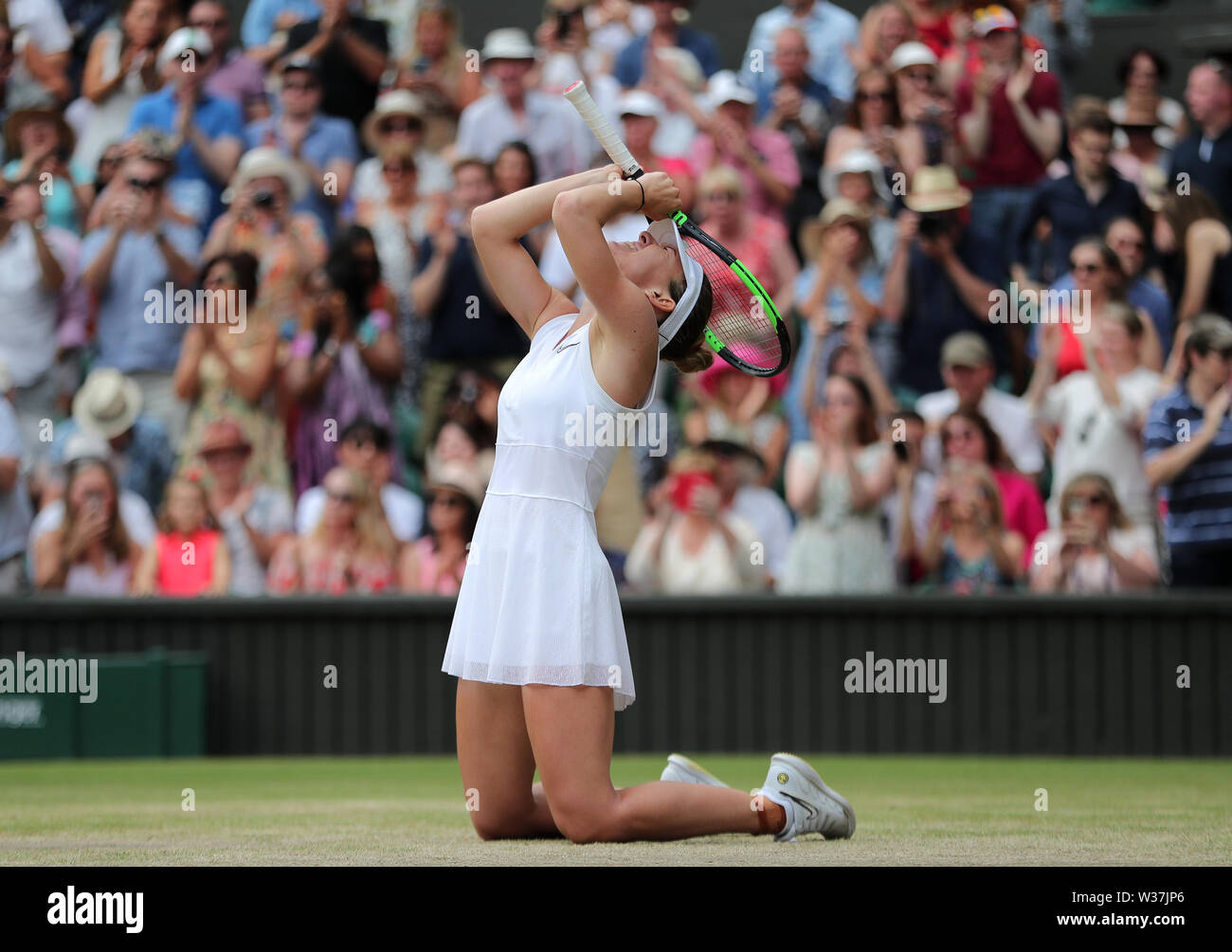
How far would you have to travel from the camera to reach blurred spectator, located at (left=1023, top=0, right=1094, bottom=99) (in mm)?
11523

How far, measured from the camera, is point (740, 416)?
33.2 feet

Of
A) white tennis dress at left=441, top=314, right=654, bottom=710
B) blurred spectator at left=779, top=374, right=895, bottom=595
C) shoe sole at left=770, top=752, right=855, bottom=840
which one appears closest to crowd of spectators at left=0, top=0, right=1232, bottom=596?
blurred spectator at left=779, top=374, right=895, bottom=595

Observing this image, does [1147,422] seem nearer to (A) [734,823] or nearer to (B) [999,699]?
(B) [999,699]

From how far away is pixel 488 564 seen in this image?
16.6 feet

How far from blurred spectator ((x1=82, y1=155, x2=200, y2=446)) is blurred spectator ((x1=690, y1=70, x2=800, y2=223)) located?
3161mm

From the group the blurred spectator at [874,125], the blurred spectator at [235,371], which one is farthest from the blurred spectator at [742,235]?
the blurred spectator at [235,371]

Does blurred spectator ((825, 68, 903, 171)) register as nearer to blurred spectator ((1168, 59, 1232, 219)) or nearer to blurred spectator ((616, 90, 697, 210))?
blurred spectator ((616, 90, 697, 210))

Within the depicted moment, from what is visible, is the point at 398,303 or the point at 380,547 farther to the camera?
the point at 398,303

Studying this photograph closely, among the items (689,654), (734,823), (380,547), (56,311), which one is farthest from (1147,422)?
(56,311)

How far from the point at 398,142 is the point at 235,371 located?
173 centimetres

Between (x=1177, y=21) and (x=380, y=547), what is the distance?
666 cm

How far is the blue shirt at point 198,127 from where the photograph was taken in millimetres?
11250

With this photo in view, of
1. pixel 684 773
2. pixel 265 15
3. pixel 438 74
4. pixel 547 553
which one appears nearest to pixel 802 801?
pixel 684 773

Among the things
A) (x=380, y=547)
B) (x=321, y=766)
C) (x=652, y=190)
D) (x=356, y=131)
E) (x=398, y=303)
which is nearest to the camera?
(x=652, y=190)
